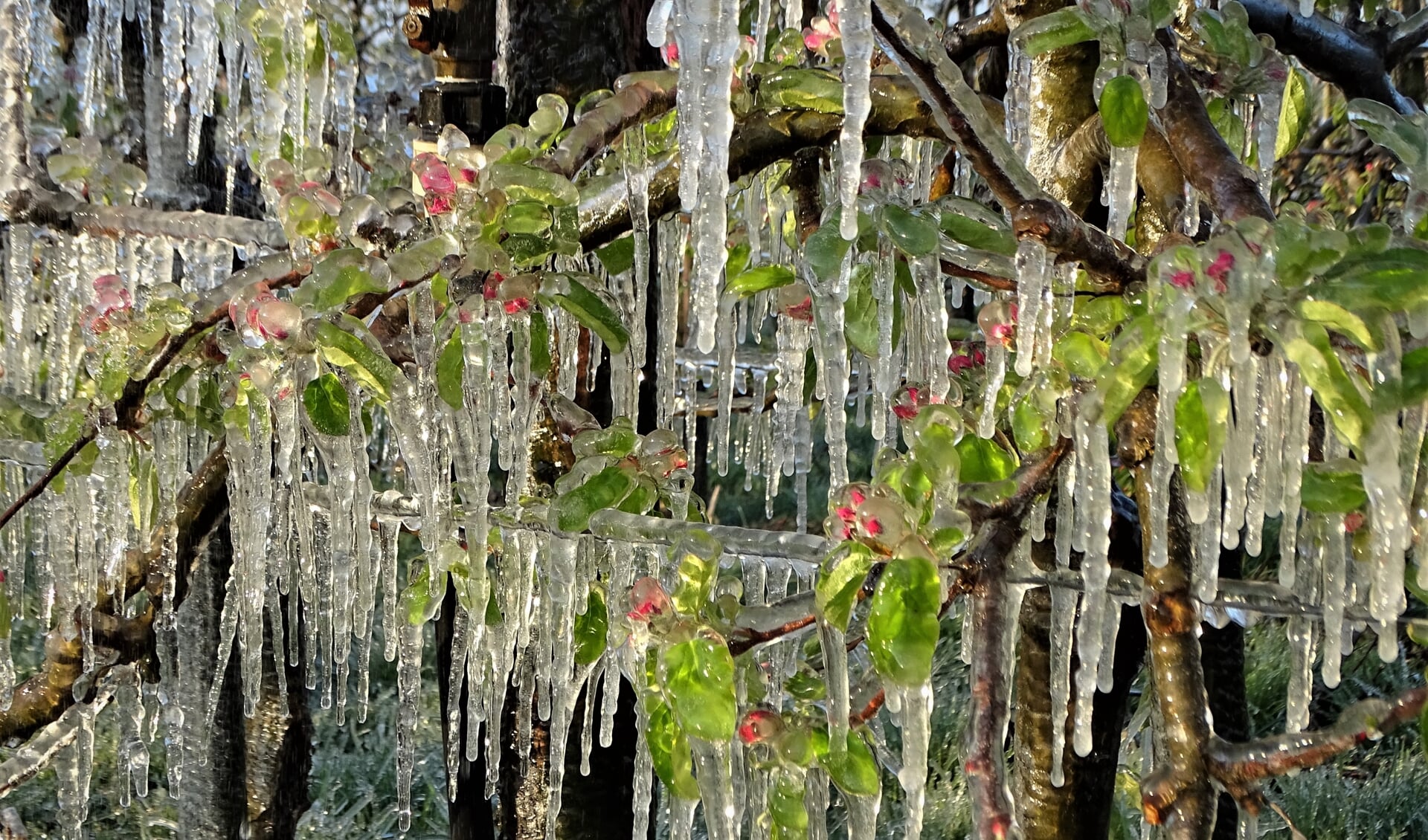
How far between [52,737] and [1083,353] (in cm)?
136

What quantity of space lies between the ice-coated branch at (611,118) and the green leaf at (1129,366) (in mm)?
468

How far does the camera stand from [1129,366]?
2.17 ft

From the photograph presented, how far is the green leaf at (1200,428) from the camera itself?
636 millimetres

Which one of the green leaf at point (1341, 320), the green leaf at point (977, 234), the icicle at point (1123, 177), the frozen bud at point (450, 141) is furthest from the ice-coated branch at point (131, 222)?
the green leaf at point (1341, 320)

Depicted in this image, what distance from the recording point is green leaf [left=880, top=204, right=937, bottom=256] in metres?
0.77

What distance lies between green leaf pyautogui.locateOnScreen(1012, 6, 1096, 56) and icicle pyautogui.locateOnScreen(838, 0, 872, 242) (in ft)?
0.54

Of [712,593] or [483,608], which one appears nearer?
[712,593]

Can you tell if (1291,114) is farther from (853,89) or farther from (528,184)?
(528,184)

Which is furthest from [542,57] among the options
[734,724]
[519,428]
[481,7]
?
[734,724]

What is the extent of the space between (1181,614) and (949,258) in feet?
1.03

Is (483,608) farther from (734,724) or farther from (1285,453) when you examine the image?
(1285,453)

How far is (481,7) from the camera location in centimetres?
141

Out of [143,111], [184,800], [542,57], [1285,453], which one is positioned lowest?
[184,800]

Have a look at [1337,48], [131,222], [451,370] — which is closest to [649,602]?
[451,370]
